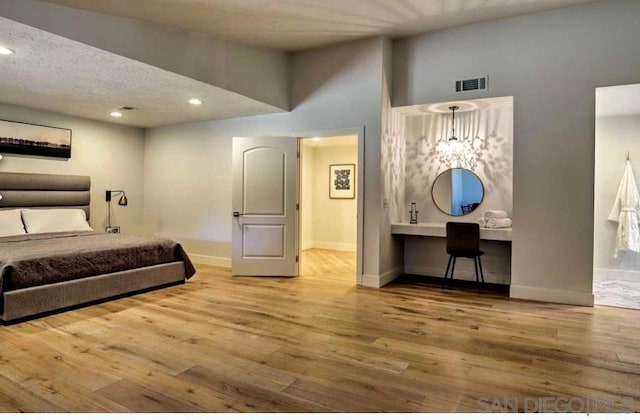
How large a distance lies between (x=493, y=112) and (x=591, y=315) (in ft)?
8.91

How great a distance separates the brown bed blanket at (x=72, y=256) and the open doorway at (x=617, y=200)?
5727 millimetres

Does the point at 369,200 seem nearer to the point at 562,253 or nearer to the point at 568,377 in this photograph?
the point at 562,253

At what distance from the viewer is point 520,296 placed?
14.0ft

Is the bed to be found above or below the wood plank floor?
above

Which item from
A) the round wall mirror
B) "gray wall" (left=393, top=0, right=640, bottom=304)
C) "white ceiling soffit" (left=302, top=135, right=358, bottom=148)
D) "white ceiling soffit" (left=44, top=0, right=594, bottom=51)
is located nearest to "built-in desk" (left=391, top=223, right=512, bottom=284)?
the round wall mirror

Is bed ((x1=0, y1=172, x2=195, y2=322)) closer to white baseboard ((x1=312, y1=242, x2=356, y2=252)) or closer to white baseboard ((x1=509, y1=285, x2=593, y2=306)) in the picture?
white baseboard ((x1=312, y1=242, x2=356, y2=252))

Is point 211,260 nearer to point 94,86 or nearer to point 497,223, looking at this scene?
point 94,86

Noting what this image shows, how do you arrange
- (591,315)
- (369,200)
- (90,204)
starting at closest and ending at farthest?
(591,315) < (369,200) < (90,204)

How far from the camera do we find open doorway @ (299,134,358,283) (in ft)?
26.3

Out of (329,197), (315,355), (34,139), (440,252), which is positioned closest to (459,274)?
(440,252)

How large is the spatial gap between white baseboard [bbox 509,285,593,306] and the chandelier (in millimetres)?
1813

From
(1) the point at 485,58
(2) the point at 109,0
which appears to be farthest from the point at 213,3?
(1) the point at 485,58

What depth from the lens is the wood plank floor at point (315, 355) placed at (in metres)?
2.13

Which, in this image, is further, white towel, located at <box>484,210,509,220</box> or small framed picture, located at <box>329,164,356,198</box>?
small framed picture, located at <box>329,164,356,198</box>
